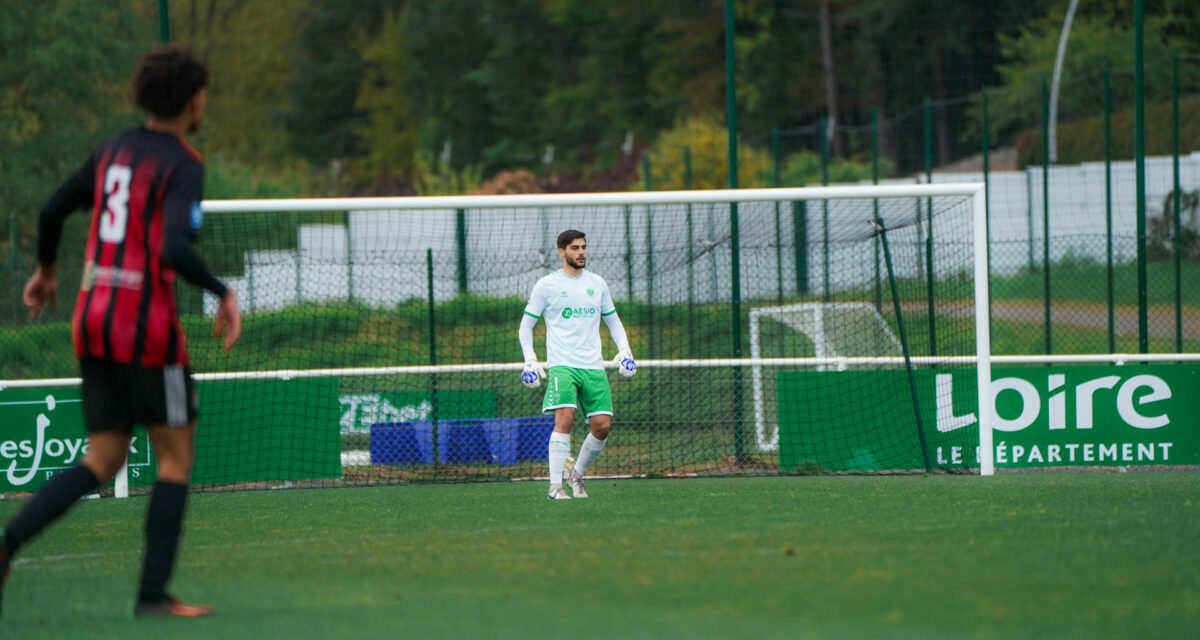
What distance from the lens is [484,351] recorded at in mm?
15289

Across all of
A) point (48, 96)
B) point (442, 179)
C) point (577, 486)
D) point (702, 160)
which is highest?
point (48, 96)

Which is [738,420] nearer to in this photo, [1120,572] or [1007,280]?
[1120,572]

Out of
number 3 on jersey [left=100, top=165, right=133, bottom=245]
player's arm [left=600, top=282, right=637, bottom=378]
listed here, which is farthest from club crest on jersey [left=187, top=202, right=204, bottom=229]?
player's arm [left=600, top=282, right=637, bottom=378]

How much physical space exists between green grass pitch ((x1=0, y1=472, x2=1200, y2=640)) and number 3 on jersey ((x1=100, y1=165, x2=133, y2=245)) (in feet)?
4.46

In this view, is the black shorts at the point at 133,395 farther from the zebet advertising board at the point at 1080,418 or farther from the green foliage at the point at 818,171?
the green foliage at the point at 818,171

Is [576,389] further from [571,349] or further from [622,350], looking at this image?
[622,350]

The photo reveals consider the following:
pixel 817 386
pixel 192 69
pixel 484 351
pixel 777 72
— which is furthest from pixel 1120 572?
pixel 777 72

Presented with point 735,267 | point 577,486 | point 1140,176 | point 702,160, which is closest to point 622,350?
point 577,486

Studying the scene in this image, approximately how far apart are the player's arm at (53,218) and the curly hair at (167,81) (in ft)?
1.00

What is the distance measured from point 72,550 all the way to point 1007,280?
17.2 meters

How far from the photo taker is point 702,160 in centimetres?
3139

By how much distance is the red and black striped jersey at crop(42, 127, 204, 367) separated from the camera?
4473mm

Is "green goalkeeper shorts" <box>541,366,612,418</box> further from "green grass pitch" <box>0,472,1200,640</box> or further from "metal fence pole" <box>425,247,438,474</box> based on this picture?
"metal fence pole" <box>425,247,438,474</box>

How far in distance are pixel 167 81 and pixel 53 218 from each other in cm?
72
